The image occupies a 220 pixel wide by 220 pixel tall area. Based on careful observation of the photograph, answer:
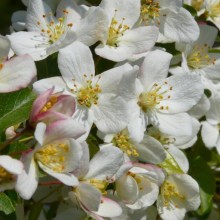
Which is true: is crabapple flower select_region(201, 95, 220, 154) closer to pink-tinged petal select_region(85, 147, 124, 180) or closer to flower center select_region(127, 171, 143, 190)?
flower center select_region(127, 171, 143, 190)

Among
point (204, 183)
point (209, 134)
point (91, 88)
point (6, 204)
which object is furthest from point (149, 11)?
point (6, 204)

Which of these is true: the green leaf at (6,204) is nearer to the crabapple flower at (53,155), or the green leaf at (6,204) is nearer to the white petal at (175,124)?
the crabapple flower at (53,155)

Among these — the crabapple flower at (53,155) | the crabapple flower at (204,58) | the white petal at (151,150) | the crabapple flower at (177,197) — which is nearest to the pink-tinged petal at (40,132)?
the crabapple flower at (53,155)

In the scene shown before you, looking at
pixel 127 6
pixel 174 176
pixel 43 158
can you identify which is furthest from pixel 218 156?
pixel 43 158

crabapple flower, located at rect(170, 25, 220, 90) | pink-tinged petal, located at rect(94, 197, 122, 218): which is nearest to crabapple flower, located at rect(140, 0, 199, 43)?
crabapple flower, located at rect(170, 25, 220, 90)

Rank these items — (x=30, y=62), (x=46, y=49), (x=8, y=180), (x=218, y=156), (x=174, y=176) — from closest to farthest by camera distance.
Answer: (x=8, y=180) → (x=30, y=62) → (x=46, y=49) → (x=174, y=176) → (x=218, y=156)

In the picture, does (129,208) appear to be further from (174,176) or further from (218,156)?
(218,156)

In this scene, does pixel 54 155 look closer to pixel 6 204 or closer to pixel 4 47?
pixel 6 204

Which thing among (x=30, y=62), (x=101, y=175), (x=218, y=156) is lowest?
(x=218, y=156)
